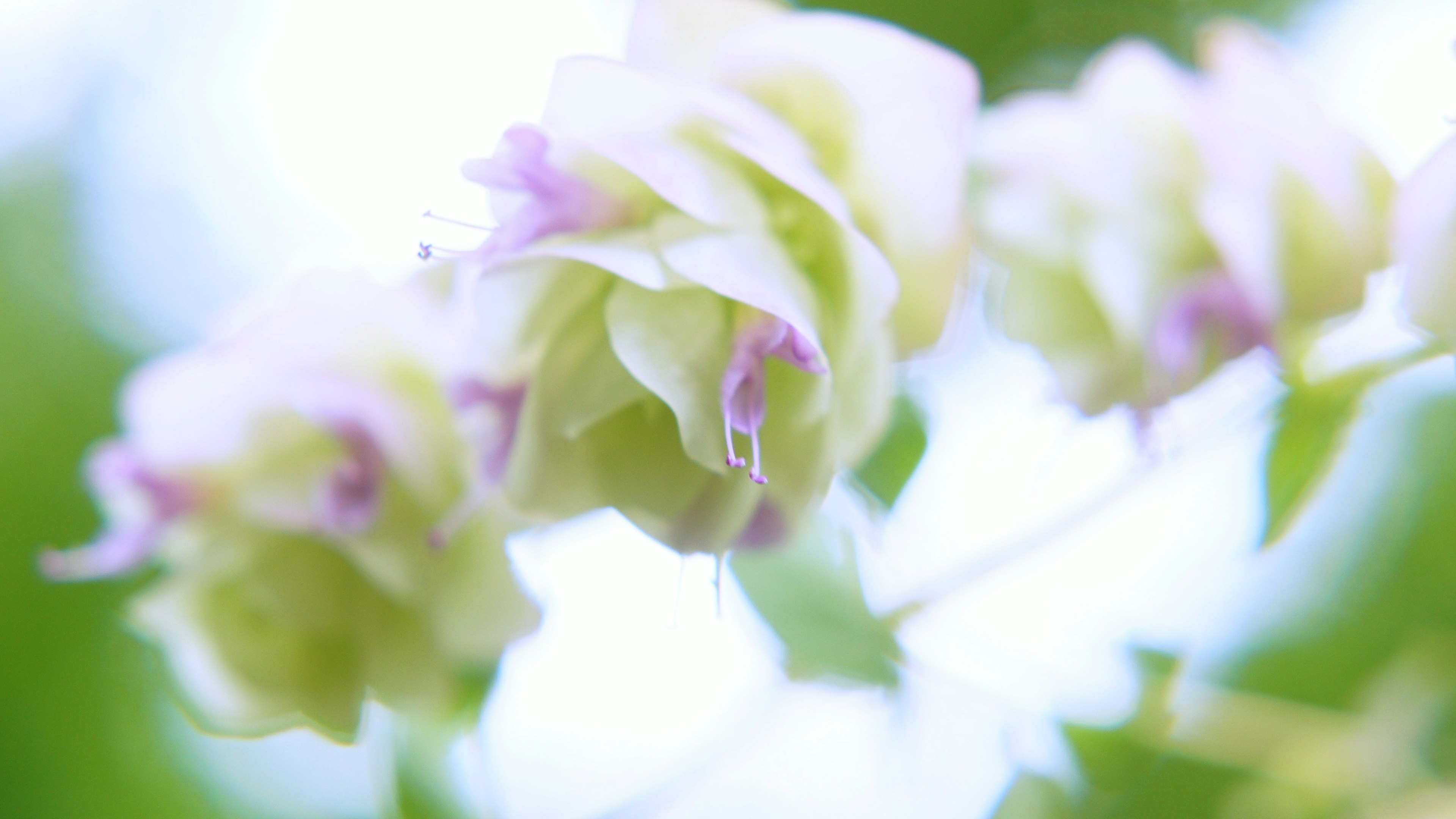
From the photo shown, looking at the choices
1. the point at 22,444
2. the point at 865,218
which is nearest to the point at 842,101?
the point at 865,218

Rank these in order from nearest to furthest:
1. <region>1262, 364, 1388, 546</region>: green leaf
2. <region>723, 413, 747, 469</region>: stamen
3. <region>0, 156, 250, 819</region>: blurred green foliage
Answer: <region>723, 413, 747, 469</region>: stamen → <region>1262, 364, 1388, 546</region>: green leaf → <region>0, 156, 250, 819</region>: blurred green foliage

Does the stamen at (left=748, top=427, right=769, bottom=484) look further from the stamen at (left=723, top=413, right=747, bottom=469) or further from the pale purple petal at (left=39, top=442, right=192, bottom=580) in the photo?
the pale purple petal at (left=39, top=442, right=192, bottom=580)

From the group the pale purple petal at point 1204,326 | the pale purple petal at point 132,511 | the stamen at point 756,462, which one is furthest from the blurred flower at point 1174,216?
the pale purple petal at point 132,511

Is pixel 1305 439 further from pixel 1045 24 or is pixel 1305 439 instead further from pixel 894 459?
pixel 1045 24

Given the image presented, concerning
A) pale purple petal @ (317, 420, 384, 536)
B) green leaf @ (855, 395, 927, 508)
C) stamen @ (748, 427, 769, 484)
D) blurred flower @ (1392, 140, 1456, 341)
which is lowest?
pale purple petal @ (317, 420, 384, 536)

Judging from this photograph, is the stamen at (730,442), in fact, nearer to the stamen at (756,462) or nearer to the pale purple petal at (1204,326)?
the stamen at (756,462)

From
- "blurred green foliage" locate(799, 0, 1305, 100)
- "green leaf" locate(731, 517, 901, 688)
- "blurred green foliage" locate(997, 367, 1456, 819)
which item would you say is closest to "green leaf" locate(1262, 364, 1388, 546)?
"blurred green foliage" locate(997, 367, 1456, 819)
